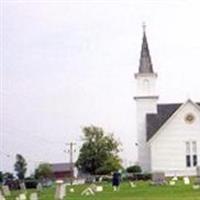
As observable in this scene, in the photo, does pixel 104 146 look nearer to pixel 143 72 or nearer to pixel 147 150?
pixel 147 150

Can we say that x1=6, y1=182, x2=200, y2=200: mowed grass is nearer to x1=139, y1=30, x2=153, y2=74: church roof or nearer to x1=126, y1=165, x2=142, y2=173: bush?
x1=126, y1=165, x2=142, y2=173: bush

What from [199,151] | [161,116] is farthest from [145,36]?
[199,151]

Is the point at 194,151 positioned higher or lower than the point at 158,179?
higher

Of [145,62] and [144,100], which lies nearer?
[144,100]

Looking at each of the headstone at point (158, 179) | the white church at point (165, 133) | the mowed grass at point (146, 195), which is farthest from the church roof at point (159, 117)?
the mowed grass at point (146, 195)

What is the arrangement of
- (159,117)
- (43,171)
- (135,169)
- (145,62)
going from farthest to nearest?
(43,171), (145,62), (159,117), (135,169)

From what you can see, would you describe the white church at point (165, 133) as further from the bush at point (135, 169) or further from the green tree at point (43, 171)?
A: the green tree at point (43, 171)

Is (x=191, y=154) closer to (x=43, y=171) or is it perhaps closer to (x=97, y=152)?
(x=97, y=152)

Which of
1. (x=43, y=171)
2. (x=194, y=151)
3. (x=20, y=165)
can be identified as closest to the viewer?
(x=194, y=151)

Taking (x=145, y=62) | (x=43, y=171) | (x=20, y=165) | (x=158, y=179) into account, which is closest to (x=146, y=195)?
(x=158, y=179)

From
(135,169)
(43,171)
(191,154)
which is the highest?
(191,154)

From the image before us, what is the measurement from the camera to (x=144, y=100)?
10281cm

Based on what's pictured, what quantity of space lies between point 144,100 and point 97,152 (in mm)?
11414

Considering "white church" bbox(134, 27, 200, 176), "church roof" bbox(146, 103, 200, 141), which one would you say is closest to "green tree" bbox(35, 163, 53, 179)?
"church roof" bbox(146, 103, 200, 141)
